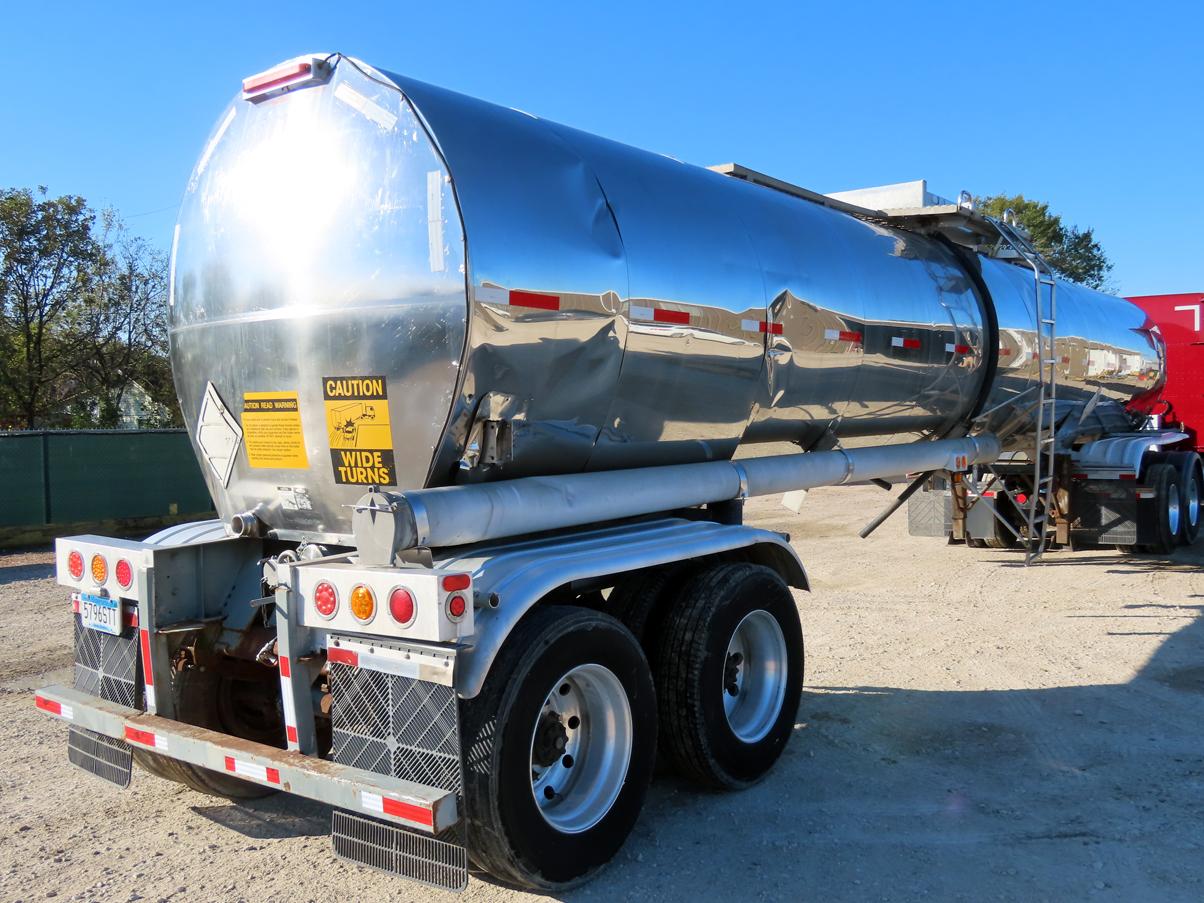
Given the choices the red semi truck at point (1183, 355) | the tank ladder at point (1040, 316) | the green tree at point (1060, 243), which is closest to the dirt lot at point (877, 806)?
the tank ladder at point (1040, 316)

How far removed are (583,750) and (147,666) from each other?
5.92ft

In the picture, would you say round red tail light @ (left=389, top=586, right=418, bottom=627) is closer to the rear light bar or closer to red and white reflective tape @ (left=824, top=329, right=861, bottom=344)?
the rear light bar

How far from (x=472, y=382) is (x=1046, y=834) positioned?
3088 millimetres

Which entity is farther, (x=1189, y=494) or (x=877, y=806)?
(x=1189, y=494)

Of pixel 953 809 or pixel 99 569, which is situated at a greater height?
pixel 99 569

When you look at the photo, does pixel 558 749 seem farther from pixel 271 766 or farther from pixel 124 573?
pixel 124 573

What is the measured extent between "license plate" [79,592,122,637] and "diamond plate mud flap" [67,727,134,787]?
17.6 inches

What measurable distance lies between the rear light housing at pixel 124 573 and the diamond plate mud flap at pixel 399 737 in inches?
44.9

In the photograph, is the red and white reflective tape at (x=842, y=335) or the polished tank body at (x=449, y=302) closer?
the polished tank body at (x=449, y=302)

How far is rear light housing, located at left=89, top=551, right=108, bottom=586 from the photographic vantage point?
4.14 metres

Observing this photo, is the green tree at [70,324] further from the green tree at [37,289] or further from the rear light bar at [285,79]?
the rear light bar at [285,79]

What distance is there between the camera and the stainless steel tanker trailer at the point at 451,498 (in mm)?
3361

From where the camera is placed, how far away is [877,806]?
4.49 metres

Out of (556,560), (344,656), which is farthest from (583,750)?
(344,656)
